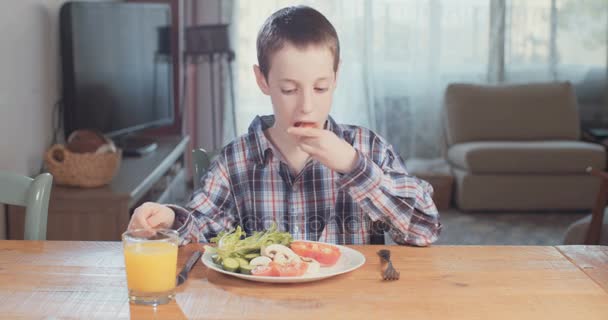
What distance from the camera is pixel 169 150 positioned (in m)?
4.19

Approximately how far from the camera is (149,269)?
1.20 meters

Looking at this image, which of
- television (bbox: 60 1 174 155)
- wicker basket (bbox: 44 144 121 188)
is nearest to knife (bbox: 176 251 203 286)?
wicker basket (bbox: 44 144 121 188)

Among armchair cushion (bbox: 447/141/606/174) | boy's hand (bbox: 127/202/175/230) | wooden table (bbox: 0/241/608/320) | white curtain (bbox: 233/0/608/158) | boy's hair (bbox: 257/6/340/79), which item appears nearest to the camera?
wooden table (bbox: 0/241/608/320)

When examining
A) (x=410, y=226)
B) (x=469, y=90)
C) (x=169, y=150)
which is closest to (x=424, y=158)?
(x=469, y=90)

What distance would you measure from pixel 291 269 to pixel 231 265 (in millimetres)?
97

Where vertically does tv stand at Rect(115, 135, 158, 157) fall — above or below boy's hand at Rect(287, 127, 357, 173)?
below

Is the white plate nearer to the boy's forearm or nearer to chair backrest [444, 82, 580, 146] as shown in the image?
the boy's forearm

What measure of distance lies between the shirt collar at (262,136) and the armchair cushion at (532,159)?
11.3ft

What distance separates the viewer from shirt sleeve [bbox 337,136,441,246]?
1450mm

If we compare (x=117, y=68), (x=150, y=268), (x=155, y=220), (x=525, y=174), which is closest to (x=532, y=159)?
(x=525, y=174)

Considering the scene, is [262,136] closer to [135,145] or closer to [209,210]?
[209,210]

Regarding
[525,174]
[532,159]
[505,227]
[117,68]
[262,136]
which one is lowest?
[505,227]

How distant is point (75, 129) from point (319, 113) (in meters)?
2.30

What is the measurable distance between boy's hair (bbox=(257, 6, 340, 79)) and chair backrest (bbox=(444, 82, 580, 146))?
407cm
